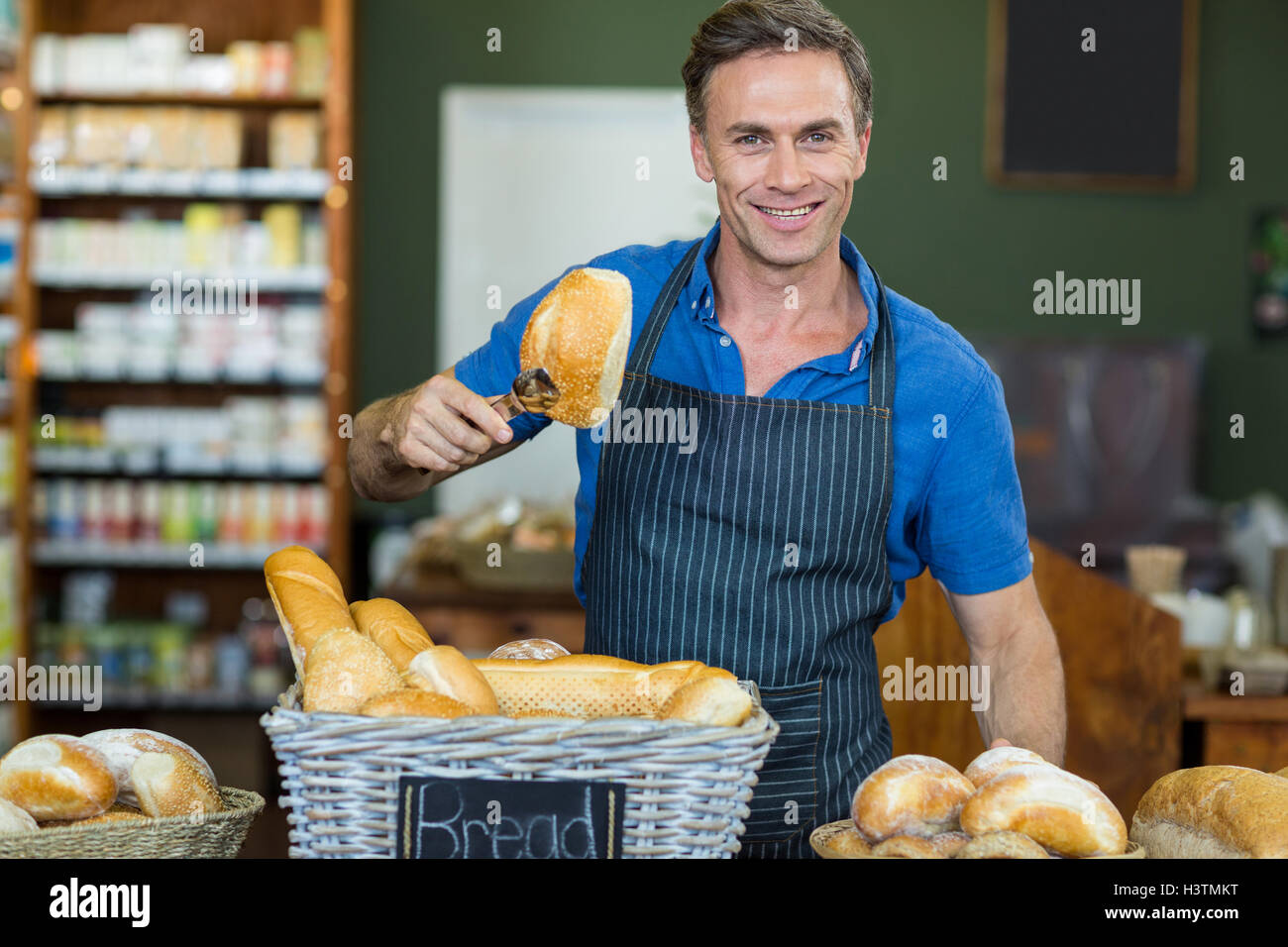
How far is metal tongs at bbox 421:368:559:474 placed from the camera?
1282 millimetres

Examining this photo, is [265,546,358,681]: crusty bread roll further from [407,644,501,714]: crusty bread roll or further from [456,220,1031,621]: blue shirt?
[456,220,1031,621]: blue shirt

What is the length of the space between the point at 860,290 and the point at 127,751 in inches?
44.8

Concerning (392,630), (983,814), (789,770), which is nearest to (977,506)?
(789,770)

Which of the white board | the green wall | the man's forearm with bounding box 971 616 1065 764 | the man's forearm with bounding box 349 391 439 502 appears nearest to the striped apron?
the man's forearm with bounding box 971 616 1065 764

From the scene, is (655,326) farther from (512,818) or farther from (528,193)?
(528,193)

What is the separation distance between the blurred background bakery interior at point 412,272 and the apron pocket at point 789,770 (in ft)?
6.30

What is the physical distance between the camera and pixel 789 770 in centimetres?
159

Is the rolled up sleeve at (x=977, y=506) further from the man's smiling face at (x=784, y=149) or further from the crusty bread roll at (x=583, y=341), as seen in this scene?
the crusty bread roll at (x=583, y=341)

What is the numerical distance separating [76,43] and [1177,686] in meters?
4.29

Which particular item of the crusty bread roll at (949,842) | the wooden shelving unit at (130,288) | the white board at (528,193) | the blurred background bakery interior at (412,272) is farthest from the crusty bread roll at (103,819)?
the white board at (528,193)

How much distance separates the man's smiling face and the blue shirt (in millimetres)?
148

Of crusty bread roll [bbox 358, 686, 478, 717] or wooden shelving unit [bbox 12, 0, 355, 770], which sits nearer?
crusty bread roll [bbox 358, 686, 478, 717]

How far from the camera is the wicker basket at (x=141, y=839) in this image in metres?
1.06
